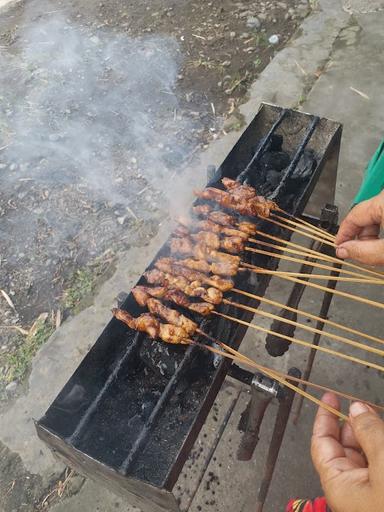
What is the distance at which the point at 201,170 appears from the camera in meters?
5.66

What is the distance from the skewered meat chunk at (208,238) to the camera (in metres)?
2.95

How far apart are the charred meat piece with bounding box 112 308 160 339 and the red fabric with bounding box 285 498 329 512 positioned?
56.5 inches

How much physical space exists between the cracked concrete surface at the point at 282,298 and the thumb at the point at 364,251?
5.64ft

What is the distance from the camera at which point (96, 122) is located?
6594mm

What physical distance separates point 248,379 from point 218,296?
0.54 metres

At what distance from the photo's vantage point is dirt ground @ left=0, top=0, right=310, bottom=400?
4.89m

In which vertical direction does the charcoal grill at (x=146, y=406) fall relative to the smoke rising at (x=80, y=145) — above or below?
above

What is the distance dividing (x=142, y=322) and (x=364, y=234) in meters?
1.51

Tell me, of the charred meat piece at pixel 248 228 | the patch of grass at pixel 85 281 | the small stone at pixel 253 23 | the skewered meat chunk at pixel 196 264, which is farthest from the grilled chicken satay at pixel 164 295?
the small stone at pixel 253 23

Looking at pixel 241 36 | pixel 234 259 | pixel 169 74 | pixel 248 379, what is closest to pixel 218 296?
pixel 234 259

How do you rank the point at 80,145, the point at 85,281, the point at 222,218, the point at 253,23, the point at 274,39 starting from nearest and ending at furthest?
the point at 222,218 < the point at 85,281 < the point at 80,145 < the point at 274,39 < the point at 253,23

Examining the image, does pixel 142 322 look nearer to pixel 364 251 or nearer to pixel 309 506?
pixel 364 251

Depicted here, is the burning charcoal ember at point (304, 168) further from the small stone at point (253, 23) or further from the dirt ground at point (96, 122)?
the small stone at point (253, 23)

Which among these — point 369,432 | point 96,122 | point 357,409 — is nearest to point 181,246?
point 357,409
